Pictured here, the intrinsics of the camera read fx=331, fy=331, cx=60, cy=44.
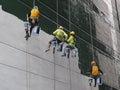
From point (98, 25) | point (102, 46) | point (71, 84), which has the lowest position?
point (71, 84)

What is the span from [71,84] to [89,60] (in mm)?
3708

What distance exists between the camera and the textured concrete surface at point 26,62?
1476 centimetres

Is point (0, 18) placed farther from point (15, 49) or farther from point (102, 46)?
point (102, 46)

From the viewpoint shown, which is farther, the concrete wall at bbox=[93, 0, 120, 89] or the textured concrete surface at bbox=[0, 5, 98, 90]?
the concrete wall at bbox=[93, 0, 120, 89]

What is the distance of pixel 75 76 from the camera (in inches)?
790

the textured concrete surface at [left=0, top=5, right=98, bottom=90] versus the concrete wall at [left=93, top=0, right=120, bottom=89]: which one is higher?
the concrete wall at [left=93, top=0, right=120, bottom=89]

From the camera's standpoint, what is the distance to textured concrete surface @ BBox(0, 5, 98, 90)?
581 inches

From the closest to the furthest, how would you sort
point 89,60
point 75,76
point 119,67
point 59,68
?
1. point 59,68
2. point 75,76
3. point 89,60
4. point 119,67

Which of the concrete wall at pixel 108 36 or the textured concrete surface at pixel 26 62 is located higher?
the concrete wall at pixel 108 36

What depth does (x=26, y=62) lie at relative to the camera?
15859 millimetres

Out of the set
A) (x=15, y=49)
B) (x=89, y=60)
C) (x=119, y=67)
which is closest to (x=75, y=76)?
(x=89, y=60)

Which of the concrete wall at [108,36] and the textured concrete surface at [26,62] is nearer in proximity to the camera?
the textured concrete surface at [26,62]

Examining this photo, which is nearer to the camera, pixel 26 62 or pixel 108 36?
pixel 26 62

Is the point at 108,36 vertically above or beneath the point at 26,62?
above
